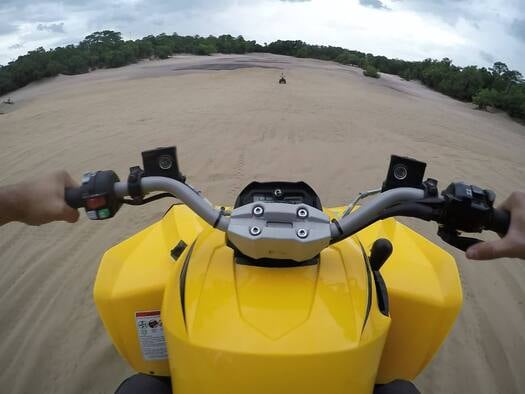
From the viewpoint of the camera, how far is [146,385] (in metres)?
1.51

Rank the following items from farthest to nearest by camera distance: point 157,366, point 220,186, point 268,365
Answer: point 220,186, point 157,366, point 268,365

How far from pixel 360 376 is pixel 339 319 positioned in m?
0.14

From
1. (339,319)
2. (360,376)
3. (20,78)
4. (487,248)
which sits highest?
(487,248)

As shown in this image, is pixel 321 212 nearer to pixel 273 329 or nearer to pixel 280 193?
pixel 280 193

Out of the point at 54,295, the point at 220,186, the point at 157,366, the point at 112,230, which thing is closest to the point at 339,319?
the point at 157,366

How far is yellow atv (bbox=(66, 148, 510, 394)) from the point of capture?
1.01 metres

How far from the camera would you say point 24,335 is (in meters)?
2.88

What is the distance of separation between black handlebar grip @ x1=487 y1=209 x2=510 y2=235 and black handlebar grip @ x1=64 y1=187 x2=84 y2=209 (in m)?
1.19

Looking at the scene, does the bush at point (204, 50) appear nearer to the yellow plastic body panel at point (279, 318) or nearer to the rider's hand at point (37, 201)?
the yellow plastic body panel at point (279, 318)

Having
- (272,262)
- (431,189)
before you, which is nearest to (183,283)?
(272,262)

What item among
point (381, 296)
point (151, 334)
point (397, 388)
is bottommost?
point (397, 388)

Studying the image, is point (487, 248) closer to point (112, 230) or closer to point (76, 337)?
point (76, 337)

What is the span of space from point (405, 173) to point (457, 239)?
32cm

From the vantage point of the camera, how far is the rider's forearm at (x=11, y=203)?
1.30 metres
